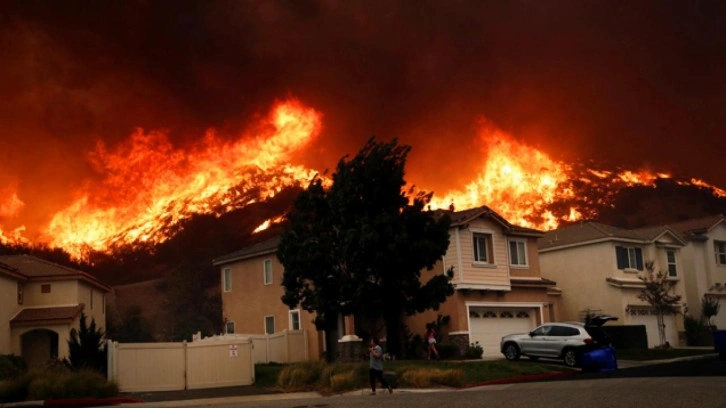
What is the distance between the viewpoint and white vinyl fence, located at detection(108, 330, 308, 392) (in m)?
29.6

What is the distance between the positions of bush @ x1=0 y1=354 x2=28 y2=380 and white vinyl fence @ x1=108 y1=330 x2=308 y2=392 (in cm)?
419

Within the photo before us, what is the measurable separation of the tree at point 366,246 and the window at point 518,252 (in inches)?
365

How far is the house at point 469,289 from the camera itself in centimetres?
4116

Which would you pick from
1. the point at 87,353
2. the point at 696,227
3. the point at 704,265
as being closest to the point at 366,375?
the point at 87,353

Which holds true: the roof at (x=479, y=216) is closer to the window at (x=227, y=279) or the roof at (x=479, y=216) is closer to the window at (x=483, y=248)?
the window at (x=483, y=248)

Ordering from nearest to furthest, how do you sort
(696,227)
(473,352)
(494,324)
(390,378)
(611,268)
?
(390,378) → (473,352) → (494,324) → (611,268) → (696,227)

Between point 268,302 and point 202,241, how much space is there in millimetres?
78511

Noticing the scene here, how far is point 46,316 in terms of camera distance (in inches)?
1762

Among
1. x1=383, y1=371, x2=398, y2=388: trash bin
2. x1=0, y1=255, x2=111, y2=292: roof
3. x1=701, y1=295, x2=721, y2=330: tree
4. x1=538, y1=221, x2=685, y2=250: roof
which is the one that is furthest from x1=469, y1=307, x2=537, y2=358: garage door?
x1=0, y1=255, x2=111, y2=292: roof

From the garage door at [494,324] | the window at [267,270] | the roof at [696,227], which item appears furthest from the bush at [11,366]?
the roof at [696,227]

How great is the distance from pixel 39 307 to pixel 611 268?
34.8 metres

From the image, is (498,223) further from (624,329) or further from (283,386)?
(283,386)

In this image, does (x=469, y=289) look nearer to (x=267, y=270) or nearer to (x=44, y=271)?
(x=267, y=270)

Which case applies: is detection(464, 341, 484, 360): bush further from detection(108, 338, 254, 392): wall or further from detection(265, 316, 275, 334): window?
detection(108, 338, 254, 392): wall
